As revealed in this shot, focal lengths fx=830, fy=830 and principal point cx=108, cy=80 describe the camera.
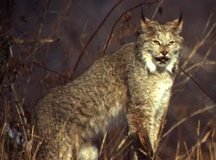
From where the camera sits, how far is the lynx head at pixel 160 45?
7.40m

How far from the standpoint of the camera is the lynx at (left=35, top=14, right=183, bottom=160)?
293 inches

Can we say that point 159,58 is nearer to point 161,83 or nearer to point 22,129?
point 161,83

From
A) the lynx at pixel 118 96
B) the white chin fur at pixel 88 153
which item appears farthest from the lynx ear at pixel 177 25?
the white chin fur at pixel 88 153

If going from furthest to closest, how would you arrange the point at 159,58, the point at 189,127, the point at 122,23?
the point at 189,127 < the point at 122,23 < the point at 159,58

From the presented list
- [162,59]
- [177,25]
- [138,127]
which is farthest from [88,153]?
[177,25]

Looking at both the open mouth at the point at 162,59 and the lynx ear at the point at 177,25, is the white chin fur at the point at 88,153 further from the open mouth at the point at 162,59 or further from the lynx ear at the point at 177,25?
the lynx ear at the point at 177,25

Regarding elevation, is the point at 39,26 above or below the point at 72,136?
above

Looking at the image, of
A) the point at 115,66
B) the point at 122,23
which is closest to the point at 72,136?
the point at 115,66

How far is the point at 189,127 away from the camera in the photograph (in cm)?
1237

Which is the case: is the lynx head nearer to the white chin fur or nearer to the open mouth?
the open mouth

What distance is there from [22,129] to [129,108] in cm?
103

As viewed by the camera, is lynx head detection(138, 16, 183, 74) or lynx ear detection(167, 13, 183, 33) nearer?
lynx head detection(138, 16, 183, 74)

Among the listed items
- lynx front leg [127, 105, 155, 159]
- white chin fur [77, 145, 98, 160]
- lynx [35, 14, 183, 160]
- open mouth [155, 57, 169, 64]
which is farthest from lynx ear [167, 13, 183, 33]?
white chin fur [77, 145, 98, 160]

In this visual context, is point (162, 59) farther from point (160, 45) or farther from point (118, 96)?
point (118, 96)
